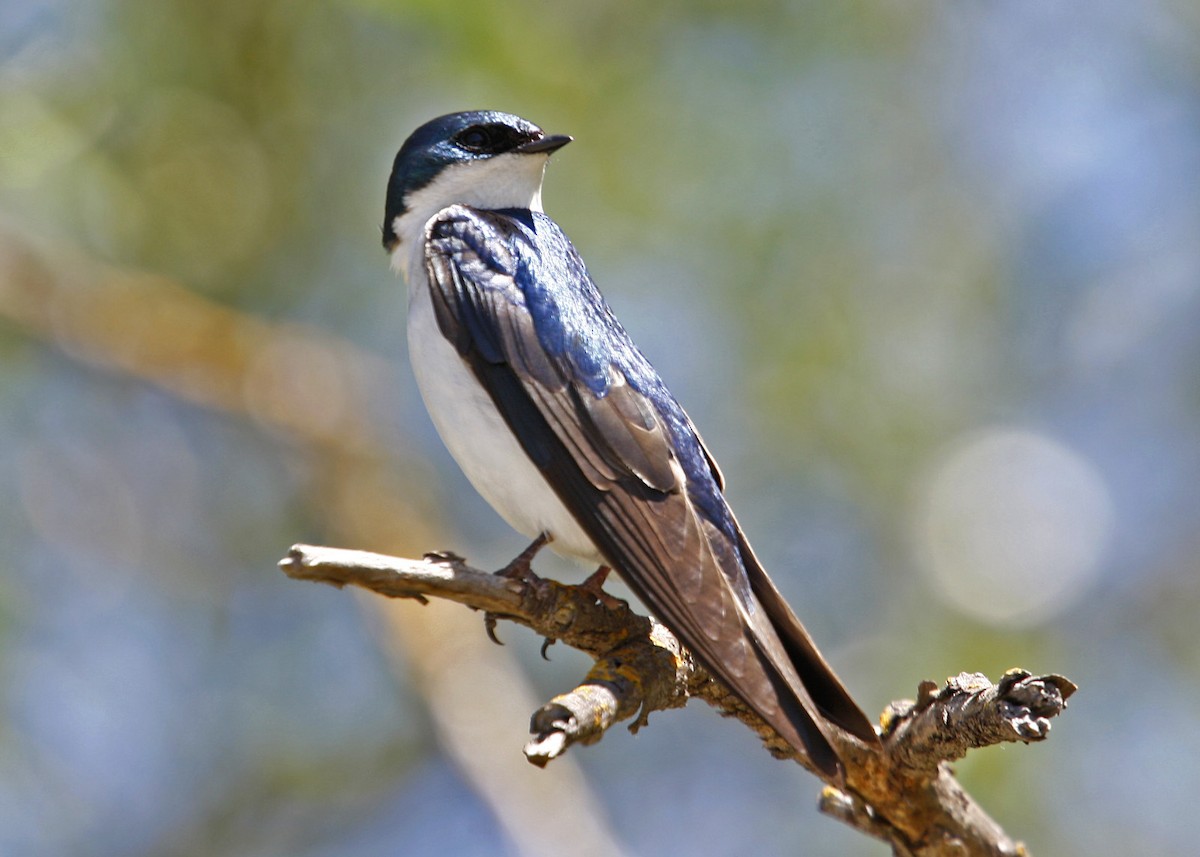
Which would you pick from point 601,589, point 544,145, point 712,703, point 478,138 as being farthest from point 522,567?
point 478,138

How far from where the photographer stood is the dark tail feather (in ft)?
7.89

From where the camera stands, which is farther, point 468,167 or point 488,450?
point 468,167

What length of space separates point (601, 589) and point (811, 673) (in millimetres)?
480

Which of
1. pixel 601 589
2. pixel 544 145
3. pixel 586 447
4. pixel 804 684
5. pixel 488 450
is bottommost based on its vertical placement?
pixel 804 684

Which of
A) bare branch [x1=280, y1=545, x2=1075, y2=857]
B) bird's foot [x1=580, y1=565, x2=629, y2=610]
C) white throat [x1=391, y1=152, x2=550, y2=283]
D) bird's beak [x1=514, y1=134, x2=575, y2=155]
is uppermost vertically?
white throat [x1=391, y1=152, x2=550, y2=283]

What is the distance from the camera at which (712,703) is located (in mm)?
2639

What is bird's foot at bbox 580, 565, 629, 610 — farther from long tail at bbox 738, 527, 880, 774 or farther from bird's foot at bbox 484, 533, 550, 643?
long tail at bbox 738, 527, 880, 774

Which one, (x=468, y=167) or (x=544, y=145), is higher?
(x=468, y=167)

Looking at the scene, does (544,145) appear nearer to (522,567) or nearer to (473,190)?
(473,190)

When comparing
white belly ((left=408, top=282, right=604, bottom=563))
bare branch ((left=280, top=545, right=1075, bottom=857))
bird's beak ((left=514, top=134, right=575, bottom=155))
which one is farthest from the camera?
bird's beak ((left=514, top=134, right=575, bottom=155))

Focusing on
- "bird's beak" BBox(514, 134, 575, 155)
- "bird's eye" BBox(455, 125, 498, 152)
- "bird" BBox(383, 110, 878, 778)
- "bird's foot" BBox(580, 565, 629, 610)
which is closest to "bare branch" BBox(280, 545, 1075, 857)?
"bird's foot" BBox(580, 565, 629, 610)

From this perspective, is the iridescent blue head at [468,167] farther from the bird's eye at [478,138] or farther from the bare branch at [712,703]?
the bare branch at [712,703]

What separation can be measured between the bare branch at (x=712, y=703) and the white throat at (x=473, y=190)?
1.15m

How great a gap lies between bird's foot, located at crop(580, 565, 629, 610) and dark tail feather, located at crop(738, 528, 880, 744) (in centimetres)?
28
